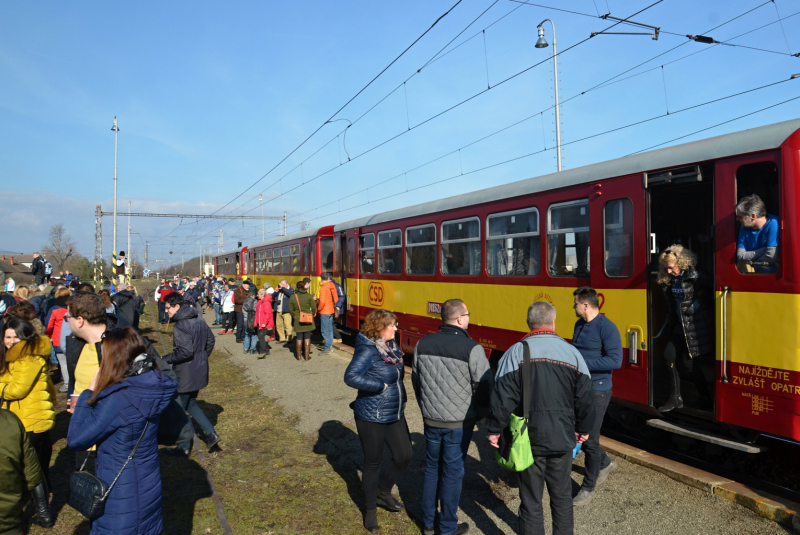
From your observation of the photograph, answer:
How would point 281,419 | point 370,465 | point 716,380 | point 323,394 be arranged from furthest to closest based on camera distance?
point 323,394, point 281,419, point 716,380, point 370,465

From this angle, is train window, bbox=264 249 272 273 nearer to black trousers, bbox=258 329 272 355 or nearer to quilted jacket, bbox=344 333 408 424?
black trousers, bbox=258 329 272 355

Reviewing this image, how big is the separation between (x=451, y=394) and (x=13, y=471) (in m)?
2.73

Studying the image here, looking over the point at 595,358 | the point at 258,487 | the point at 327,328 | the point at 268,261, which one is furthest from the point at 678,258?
the point at 268,261

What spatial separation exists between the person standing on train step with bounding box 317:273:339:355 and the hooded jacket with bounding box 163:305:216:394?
641cm

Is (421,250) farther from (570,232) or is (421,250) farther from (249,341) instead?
(249,341)

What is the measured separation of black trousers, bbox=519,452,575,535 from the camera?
3828 millimetres

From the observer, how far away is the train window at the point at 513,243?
7.95 m

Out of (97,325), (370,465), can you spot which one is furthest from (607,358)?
(97,325)

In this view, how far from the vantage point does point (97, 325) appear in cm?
450

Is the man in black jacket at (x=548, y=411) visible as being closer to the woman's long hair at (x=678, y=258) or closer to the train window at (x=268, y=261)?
the woman's long hair at (x=678, y=258)

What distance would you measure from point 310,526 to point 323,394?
15.3 feet

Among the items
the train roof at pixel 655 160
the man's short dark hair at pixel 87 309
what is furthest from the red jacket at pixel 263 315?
the man's short dark hair at pixel 87 309

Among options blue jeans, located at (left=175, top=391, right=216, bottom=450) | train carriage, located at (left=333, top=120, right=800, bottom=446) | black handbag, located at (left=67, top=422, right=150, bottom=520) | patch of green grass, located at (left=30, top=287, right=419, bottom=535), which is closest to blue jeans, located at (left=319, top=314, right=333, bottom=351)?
train carriage, located at (left=333, top=120, right=800, bottom=446)

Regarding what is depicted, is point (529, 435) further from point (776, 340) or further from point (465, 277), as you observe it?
point (465, 277)
